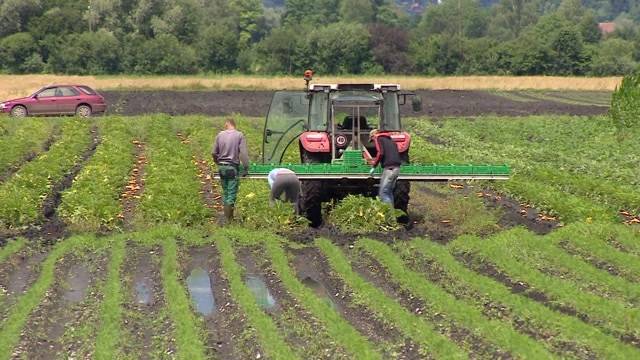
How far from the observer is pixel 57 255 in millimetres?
15297

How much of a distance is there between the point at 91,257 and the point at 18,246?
1.51 m

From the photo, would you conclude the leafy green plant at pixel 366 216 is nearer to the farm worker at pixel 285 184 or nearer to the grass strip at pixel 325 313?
the farm worker at pixel 285 184

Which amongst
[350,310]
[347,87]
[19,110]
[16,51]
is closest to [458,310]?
[350,310]

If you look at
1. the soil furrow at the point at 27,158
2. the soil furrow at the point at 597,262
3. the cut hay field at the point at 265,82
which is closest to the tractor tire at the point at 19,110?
the soil furrow at the point at 27,158

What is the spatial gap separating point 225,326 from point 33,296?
2762 millimetres

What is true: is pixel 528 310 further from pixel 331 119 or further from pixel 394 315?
pixel 331 119

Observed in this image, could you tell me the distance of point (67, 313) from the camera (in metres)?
12.1

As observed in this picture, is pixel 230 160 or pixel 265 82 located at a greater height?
pixel 230 160

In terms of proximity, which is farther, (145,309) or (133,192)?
(133,192)

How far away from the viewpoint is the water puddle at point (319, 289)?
12734 mm

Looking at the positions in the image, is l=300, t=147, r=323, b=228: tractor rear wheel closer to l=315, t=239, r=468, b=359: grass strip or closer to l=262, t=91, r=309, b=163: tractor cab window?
l=262, t=91, r=309, b=163: tractor cab window

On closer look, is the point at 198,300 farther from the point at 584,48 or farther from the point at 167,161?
the point at 584,48

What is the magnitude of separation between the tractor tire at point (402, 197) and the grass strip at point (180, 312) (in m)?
4.11

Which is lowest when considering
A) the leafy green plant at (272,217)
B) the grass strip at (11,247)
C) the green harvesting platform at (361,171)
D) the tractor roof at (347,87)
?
the grass strip at (11,247)
